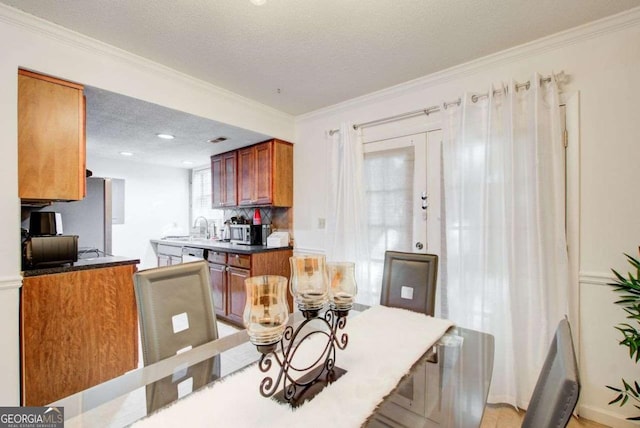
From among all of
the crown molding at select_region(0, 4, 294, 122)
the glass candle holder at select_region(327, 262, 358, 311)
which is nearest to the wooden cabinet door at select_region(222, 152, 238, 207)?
the crown molding at select_region(0, 4, 294, 122)

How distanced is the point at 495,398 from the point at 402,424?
1.74 meters

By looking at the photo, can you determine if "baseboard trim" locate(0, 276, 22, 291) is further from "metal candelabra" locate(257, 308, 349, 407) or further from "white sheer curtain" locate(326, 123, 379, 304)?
"white sheer curtain" locate(326, 123, 379, 304)

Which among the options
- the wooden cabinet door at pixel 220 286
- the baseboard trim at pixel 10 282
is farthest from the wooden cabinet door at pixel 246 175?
the baseboard trim at pixel 10 282

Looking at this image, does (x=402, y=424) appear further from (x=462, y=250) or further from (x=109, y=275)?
(x=109, y=275)

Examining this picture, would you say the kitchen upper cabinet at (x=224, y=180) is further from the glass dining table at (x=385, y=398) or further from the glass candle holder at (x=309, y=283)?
the glass candle holder at (x=309, y=283)

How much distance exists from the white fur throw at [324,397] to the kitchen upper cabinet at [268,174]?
241cm

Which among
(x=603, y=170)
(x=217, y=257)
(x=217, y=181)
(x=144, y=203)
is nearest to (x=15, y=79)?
(x=217, y=257)

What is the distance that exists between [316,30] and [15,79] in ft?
6.29

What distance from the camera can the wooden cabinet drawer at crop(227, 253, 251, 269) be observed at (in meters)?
3.19

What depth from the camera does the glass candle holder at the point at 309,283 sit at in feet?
3.59

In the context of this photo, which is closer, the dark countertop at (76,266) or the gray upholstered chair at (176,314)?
the gray upholstered chair at (176,314)

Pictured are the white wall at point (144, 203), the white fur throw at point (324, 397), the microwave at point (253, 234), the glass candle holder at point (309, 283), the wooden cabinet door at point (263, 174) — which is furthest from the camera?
the white wall at point (144, 203)

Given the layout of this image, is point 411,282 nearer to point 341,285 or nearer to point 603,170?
point 341,285

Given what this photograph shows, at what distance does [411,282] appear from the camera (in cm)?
191
